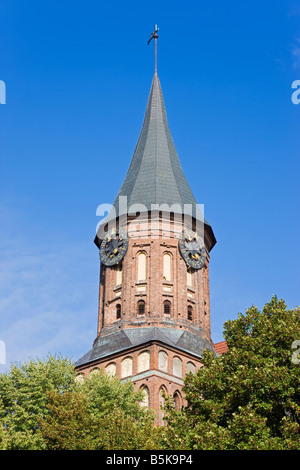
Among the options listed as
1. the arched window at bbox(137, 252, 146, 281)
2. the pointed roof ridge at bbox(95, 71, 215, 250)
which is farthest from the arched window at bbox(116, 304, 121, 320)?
the pointed roof ridge at bbox(95, 71, 215, 250)

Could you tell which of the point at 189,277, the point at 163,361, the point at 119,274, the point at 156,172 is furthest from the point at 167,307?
the point at 156,172

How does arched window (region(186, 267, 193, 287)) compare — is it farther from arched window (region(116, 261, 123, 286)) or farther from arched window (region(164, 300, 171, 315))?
arched window (region(116, 261, 123, 286))

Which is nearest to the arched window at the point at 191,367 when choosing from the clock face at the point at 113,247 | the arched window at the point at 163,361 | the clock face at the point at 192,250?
the arched window at the point at 163,361

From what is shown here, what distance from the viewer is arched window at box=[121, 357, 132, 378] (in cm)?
4803

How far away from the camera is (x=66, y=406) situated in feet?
105

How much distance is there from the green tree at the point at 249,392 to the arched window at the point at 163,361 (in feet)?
48.4

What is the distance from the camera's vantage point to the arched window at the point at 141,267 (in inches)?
2061

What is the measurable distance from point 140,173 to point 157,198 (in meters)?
3.69

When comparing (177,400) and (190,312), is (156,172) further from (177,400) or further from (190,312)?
(177,400)

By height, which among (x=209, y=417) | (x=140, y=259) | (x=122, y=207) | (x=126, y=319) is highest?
(x=122, y=207)

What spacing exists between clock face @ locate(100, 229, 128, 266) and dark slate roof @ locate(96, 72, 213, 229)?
1686 mm

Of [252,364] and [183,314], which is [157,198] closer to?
[183,314]

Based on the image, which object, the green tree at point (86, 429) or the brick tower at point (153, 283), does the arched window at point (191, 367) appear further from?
the green tree at point (86, 429)
